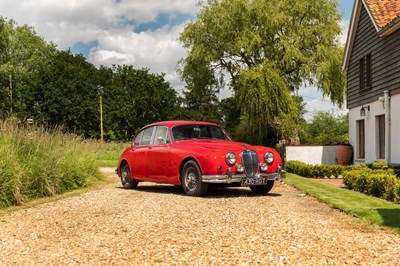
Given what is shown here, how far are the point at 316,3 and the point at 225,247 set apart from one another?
29.2 meters

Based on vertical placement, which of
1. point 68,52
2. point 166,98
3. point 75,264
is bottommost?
point 75,264

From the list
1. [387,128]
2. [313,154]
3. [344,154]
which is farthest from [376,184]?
[313,154]

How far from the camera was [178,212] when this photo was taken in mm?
7645

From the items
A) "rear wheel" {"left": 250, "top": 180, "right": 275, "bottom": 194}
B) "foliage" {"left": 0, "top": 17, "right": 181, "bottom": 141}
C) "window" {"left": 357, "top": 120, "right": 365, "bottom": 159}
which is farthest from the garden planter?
"foliage" {"left": 0, "top": 17, "right": 181, "bottom": 141}

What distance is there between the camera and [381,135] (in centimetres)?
1812

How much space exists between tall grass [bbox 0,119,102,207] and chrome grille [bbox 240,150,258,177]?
4.45m

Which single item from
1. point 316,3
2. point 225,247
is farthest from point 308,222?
point 316,3

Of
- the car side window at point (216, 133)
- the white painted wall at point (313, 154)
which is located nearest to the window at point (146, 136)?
the car side window at point (216, 133)

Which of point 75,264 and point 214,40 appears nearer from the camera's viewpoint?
point 75,264

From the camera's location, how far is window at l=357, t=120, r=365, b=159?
802 inches

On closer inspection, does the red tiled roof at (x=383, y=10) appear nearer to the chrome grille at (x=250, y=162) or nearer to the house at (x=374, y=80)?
the house at (x=374, y=80)

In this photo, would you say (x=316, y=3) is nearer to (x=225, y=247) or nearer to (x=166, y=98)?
(x=225, y=247)

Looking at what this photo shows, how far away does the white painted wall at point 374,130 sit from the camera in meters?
16.2

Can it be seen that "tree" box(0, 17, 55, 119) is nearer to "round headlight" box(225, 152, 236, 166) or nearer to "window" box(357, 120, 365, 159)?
"window" box(357, 120, 365, 159)
